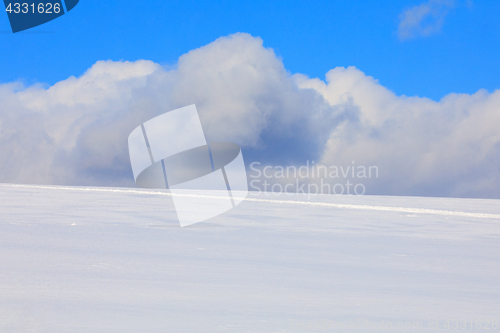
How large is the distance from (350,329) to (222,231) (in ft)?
19.7

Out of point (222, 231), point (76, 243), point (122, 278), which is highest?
point (122, 278)

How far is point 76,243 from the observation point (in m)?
6.77

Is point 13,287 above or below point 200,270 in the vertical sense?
above

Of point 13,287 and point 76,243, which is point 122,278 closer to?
point 13,287

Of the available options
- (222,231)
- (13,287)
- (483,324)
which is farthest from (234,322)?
(222,231)

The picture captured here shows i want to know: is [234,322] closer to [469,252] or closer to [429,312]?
[429,312]

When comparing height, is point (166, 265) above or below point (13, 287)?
below

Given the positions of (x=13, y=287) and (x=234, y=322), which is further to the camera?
(x=13, y=287)

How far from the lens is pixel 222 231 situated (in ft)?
29.6

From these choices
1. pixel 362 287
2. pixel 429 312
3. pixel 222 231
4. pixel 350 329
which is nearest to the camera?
pixel 350 329

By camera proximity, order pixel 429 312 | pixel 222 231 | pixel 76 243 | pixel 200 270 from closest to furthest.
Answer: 1. pixel 429 312
2. pixel 200 270
3. pixel 76 243
4. pixel 222 231

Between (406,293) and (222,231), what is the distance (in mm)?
5230

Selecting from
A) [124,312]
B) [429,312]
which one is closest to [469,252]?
[429,312]

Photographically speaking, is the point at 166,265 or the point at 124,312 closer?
the point at 124,312
